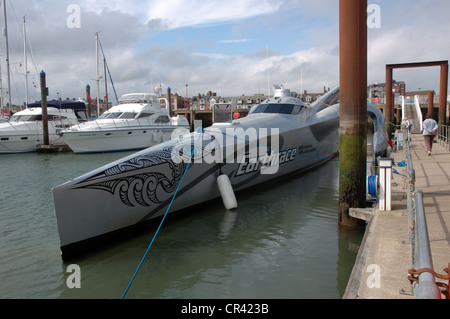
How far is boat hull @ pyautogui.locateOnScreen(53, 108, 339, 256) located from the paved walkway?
355 cm

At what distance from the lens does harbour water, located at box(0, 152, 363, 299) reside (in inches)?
189

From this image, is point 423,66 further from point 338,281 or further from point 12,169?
point 12,169

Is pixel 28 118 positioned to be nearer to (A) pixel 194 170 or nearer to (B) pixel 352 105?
(A) pixel 194 170

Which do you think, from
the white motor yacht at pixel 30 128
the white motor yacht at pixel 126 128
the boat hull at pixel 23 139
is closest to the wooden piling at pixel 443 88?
the white motor yacht at pixel 126 128

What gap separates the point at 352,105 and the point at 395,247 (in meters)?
2.63

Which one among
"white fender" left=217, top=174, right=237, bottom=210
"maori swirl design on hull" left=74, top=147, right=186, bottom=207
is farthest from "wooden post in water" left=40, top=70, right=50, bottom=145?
"white fender" left=217, top=174, right=237, bottom=210

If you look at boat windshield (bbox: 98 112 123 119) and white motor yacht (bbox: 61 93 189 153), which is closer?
white motor yacht (bbox: 61 93 189 153)

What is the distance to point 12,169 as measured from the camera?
17062 millimetres

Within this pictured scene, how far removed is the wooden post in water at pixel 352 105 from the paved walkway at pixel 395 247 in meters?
0.58

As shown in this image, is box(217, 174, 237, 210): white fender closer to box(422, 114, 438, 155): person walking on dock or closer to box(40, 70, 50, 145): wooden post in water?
box(422, 114, 438, 155): person walking on dock

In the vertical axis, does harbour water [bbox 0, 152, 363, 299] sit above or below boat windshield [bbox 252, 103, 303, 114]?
below
